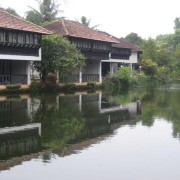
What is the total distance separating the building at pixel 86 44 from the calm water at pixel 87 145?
2076 cm

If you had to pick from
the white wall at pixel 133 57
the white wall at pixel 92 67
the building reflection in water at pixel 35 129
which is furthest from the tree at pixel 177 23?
the building reflection in water at pixel 35 129

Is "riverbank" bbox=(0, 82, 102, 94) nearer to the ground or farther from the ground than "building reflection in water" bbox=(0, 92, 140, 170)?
farther from the ground

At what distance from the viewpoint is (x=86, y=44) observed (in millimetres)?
42500

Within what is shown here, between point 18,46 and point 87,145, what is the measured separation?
22.1 meters

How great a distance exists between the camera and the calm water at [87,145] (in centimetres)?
924

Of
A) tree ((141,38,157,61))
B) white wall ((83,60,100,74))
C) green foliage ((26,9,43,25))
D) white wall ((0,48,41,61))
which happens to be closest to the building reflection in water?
white wall ((0,48,41,61))

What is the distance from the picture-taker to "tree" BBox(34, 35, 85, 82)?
3441cm

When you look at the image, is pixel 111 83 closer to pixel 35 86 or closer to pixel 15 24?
pixel 35 86

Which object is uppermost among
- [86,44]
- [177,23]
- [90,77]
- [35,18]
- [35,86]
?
[177,23]

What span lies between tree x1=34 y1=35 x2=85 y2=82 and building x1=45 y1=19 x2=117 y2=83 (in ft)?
11.8

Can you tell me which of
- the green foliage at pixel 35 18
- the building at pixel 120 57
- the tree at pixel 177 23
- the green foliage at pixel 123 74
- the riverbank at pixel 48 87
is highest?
the tree at pixel 177 23

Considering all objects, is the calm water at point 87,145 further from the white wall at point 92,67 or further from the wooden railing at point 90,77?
the white wall at point 92,67

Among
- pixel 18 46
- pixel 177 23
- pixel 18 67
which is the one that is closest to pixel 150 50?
pixel 18 67

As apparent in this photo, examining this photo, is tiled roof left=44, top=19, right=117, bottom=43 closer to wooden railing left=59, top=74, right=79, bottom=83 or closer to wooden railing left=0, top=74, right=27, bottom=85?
wooden railing left=59, top=74, right=79, bottom=83
